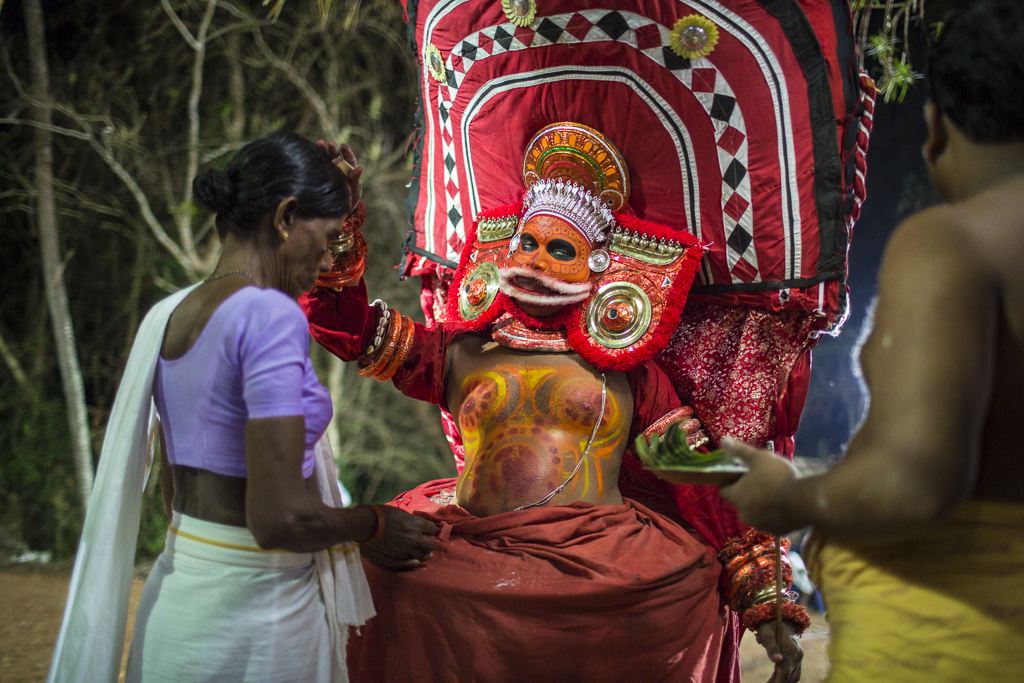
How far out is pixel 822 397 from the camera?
18.4 feet

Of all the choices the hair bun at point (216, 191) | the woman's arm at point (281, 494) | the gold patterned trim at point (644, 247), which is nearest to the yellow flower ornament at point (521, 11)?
the gold patterned trim at point (644, 247)

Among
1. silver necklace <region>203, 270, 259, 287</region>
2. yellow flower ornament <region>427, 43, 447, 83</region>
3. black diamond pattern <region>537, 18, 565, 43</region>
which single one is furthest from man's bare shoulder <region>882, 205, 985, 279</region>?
yellow flower ornament <region>427, 43, 447, 83</region>

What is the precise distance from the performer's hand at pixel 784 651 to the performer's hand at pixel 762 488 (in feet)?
3.98

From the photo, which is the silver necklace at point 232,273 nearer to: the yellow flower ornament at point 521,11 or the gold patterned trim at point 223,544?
the gold patterned trim at point 223,544

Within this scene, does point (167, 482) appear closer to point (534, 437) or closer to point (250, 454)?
point (250, 454)

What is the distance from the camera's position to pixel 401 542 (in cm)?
207

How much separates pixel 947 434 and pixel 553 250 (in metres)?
1.66

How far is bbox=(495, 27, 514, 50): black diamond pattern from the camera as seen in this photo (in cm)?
263

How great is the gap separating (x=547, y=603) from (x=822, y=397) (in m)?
4.14

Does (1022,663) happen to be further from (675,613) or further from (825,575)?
(675,613)

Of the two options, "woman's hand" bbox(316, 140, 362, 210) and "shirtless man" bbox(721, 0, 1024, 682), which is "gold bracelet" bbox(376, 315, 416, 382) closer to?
"woman's hand" bbox(316, 140, 362, 210)

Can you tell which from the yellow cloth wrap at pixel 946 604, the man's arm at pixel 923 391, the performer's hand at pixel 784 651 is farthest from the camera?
the performer's hand at pixel 784 651

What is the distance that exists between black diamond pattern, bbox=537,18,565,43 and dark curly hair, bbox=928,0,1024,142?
154cm

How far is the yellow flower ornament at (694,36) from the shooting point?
7.89 feet
